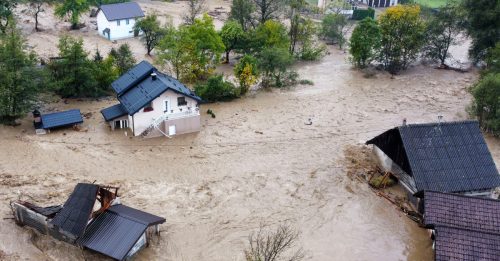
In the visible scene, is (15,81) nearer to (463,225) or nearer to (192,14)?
(463,225)

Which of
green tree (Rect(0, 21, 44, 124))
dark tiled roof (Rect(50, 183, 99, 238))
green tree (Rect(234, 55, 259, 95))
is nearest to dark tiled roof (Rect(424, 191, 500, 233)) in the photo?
A: dark tiled roof (Rect(50, 183, 99, 238))

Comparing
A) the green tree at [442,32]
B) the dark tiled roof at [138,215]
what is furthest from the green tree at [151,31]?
the dark tiled roof at [138,215]

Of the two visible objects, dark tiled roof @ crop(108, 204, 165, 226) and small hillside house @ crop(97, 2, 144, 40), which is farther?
small hillside house @ crop(97, 2, 144, 40)

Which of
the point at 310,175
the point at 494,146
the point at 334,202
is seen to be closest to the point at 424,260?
the point at 334,202

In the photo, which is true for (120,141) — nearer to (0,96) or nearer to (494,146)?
(0,96)

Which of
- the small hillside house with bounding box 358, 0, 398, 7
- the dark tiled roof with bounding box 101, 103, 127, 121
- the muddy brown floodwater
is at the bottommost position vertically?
the muddy brown floodwater

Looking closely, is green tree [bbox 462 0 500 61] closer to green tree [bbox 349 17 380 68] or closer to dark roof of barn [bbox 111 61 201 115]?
green tree [bbox 349 17 380 68]

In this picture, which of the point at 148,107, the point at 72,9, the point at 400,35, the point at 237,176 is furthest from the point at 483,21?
the point at 72,9
